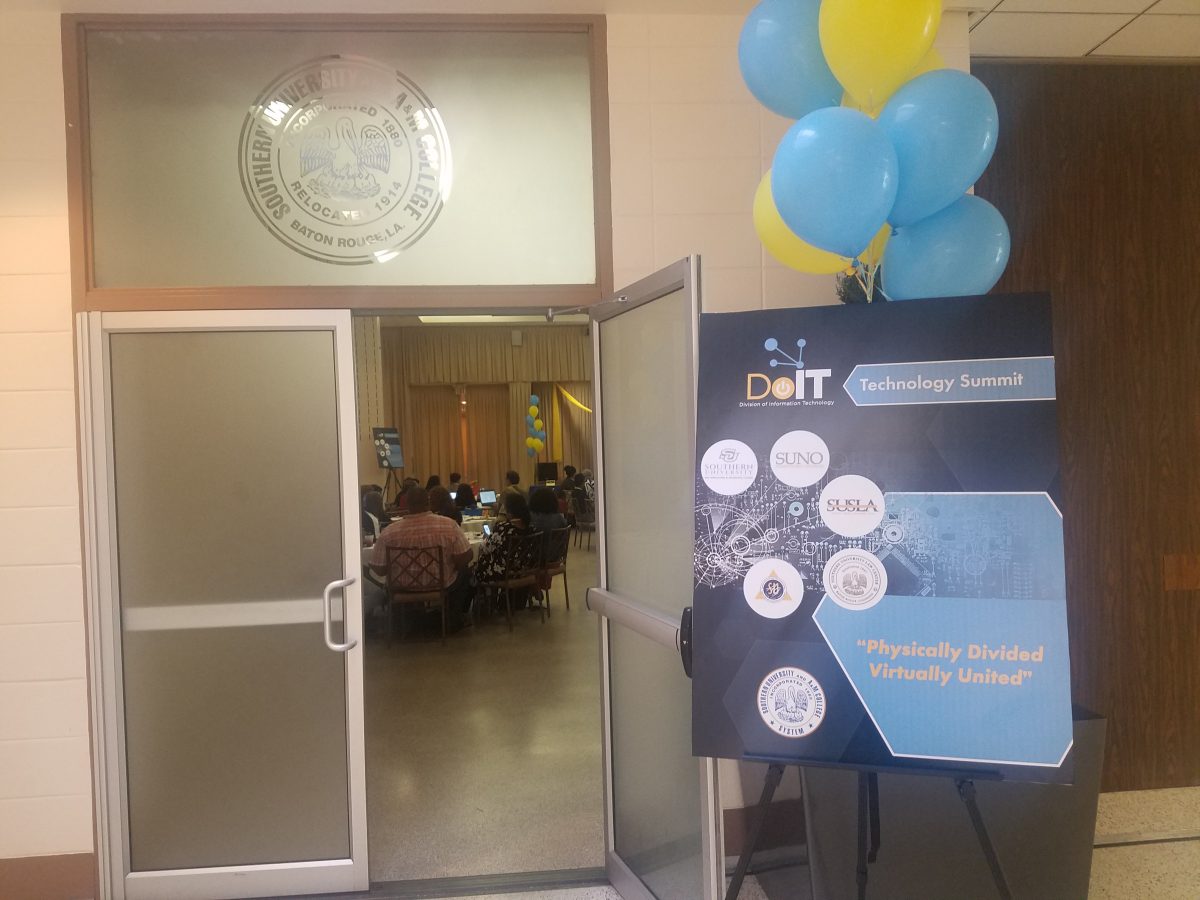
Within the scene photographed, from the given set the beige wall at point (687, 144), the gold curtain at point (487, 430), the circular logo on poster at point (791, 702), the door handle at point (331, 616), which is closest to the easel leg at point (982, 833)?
the circular logo on poster at point (791, 702)

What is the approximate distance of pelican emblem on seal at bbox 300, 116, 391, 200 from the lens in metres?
2.80

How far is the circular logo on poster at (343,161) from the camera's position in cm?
279

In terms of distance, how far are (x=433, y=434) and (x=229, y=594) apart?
1011 centimetres

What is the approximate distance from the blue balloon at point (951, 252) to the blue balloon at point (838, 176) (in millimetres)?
199

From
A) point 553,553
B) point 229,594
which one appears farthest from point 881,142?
point 553,553

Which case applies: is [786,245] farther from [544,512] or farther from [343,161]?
[544,512]

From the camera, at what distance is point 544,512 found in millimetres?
7465

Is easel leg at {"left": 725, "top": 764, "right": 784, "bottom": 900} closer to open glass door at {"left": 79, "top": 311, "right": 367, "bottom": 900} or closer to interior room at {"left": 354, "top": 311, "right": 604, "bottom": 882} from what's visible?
interior room at {"left": 354, "top": 311, "right": 604, "bottom": 882}

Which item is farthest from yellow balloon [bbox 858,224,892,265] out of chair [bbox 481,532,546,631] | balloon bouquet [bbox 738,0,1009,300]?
chair [bbox 481,532,546,631]

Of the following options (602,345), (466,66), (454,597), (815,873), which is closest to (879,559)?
(815,873)

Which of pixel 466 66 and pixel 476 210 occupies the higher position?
pixel 466 66

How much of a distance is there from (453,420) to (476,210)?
33.4 feet

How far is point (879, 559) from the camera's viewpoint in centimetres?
167

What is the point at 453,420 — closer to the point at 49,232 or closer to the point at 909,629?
the point at 49,232
